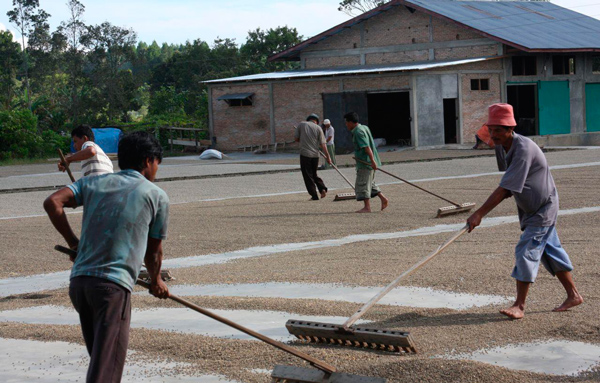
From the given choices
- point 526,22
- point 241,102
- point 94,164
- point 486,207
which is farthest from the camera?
point 526,22

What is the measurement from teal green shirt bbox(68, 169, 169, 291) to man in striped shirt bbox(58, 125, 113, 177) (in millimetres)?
4493

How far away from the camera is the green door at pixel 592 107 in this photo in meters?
39.6

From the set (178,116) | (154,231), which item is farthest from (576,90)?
(154,231)

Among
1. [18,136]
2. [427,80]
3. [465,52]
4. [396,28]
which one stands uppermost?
[396,28]

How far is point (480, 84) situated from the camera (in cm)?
3528

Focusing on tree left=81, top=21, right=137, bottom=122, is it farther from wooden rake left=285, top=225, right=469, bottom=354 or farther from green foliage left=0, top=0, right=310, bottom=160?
wooden rake left=285, top=225, right=469, bottom=354

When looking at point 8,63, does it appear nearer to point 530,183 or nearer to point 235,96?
point 235,96

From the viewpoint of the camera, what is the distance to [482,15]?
3938 centimetres

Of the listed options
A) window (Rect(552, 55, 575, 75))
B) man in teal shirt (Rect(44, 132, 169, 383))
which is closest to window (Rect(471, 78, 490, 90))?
window (Rect(552, 55, 575, 75))

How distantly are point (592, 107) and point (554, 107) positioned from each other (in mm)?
3499

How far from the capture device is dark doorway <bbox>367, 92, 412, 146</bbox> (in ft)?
132

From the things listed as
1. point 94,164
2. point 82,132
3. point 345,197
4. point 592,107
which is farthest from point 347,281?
point 592,107

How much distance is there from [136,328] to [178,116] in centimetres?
4107

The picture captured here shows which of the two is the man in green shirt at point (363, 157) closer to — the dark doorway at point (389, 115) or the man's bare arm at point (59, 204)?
the man's bare arm at point (59, 204)
